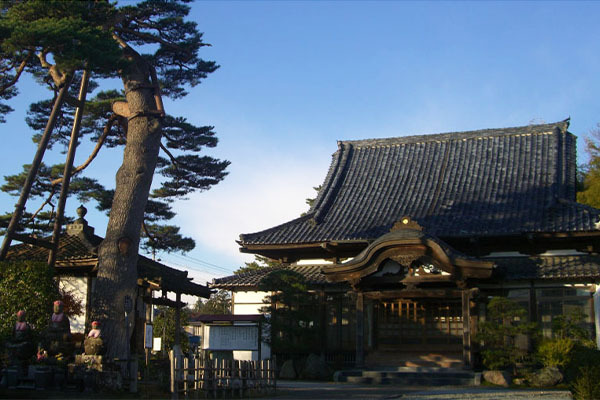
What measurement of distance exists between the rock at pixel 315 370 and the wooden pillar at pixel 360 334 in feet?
3.86

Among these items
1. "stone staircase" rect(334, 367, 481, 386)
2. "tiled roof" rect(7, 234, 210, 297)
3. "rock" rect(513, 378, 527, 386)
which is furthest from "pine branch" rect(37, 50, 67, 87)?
"rock" rect(513, 378, 527, 386)

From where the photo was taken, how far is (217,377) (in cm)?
1486

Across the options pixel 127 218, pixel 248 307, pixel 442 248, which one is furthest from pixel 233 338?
pixel 442 248

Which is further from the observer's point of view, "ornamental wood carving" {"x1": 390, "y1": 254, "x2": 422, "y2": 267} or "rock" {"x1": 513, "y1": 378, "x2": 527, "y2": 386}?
"ornamental wood carving" {"x1": 390, "y1": 254, "x2": 422, "y2": 267}

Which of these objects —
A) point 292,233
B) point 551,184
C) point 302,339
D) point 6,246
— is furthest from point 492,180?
A: point 6,246

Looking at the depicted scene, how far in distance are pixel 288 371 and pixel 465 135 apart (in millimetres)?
12655

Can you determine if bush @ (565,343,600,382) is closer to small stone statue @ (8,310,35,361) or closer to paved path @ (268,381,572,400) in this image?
paved path @ (268,381,572,400)

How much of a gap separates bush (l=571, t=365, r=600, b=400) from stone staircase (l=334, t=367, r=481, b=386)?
570cm

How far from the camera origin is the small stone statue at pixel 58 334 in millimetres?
15633

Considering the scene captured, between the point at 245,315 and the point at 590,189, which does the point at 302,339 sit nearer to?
the point at 245,315

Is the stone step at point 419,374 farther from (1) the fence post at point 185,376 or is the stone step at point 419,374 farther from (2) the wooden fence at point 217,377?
(1) the fence post at point 185,376

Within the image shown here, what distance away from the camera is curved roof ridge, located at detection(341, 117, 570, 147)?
91.0 ft

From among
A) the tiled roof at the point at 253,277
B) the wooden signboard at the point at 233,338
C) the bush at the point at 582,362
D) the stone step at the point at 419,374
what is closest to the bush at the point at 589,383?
the bush at the point at 582,362

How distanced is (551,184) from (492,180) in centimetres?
223
